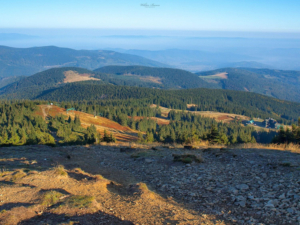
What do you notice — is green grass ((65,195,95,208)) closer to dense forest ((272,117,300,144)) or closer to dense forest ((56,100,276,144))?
dense forest ((272,117,300,144))

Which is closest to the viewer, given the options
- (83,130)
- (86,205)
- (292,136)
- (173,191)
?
(86,205)

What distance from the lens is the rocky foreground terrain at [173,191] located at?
26.5ft

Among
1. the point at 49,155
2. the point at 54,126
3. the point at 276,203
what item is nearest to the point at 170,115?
the point at 54,126

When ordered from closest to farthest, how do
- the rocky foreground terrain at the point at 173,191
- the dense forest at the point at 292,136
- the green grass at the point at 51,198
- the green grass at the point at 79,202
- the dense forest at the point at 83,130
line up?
the rocky foreground terrain at the point at 173,191
the green grass at the point at 79,202
the green grass at the point at 51,198
the dense forest at the point at 292,136
the dense forest at the point at 83,130

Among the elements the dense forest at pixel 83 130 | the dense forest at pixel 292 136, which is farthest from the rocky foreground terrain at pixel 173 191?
the dense forest at pixel 292 136

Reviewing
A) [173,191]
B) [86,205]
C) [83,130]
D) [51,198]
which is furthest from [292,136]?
[83,130]

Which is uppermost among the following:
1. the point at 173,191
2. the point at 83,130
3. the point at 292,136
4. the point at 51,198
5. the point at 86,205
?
the point at 86,205

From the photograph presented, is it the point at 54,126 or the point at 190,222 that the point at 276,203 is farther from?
the point at 54,126

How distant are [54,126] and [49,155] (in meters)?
57.9

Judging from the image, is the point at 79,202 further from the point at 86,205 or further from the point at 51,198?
the point at 51,198

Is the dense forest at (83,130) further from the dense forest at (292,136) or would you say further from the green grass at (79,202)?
the green grass at (79,202)

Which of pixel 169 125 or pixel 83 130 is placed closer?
pixel 83 130

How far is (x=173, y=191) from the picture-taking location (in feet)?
37.9

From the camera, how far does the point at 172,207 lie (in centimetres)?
916
